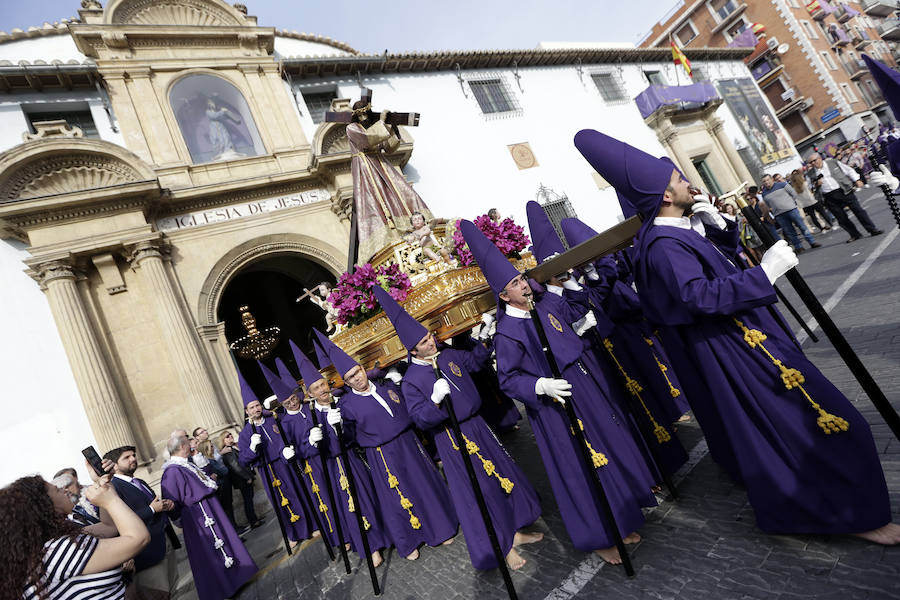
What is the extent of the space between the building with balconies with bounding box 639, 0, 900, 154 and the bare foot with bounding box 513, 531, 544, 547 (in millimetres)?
39505

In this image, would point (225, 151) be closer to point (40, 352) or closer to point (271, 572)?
point (40, 352)

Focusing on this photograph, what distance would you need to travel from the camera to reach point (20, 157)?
8.26 metres

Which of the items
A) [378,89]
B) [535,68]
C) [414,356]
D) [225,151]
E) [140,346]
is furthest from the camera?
[535,68]

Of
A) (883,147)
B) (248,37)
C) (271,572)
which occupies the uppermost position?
(248,37)

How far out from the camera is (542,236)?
171 inches

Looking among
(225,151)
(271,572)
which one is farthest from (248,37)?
(271,572)

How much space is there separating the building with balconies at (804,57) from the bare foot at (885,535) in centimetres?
3940

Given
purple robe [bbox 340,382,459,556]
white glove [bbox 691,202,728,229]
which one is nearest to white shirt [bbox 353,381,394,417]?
purple robe [bbox 340,382,459,556]

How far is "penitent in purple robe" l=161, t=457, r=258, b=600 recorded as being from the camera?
4984 mm

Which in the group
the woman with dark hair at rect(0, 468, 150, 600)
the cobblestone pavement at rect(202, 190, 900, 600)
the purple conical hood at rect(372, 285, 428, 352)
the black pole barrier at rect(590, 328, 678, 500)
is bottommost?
the cobblestone pavement at rect(202, 190, 900, 600)

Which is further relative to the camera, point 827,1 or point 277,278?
point 827,1

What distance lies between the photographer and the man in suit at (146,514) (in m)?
4.39

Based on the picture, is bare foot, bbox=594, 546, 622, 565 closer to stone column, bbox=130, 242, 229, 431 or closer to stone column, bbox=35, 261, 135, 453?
stone column, bbox=130, 242, 229, 431

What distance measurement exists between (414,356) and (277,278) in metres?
14.1
